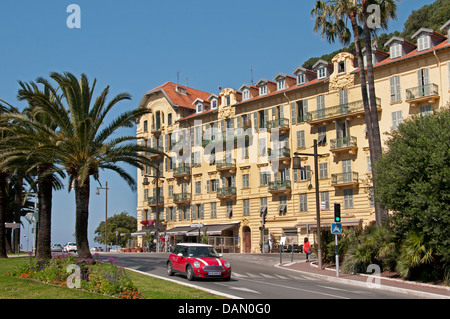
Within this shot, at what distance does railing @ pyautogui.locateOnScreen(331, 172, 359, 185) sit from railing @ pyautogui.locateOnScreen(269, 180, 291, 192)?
4985mm

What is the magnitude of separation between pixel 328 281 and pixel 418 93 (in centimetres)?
2377

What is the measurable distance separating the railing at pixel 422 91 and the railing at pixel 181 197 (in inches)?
1112

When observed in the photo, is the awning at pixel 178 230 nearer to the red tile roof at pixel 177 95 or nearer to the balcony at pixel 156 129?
the balcony at pixel 156 129

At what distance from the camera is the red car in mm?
19438

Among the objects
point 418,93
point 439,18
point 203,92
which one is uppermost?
point 439,18

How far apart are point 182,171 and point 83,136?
122ft

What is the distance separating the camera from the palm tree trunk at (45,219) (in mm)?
25188

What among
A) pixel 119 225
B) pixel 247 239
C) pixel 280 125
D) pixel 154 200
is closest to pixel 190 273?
pixel 280 125

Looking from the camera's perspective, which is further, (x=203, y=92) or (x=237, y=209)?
(x=203, y=92)

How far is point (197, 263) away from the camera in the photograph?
64.2ft

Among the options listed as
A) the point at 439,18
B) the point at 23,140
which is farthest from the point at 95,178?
the point at 439,18

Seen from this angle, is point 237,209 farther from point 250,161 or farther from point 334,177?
point 334,177

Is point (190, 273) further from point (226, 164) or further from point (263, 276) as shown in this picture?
point (226, 164)

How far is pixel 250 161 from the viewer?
5291cm
